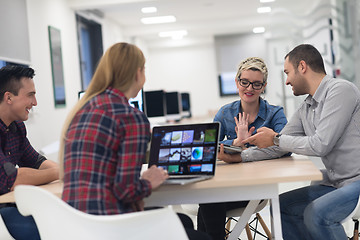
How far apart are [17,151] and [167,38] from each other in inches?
479

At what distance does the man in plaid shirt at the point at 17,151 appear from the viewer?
6.95 feet

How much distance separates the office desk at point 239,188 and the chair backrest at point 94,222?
290 mm

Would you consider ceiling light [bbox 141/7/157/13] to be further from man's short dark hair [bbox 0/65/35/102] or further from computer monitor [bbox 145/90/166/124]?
man's short dark hair [bbox 0/65/35/102]

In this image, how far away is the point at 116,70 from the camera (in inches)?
66.9

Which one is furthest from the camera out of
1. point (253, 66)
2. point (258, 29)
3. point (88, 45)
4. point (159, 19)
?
point (258, 29)

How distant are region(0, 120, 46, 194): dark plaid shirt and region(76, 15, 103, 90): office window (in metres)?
6.51

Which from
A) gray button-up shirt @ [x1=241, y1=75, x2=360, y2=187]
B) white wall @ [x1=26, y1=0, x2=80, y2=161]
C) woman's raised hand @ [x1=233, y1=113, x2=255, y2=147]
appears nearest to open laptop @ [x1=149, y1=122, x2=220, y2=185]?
gray button-up shirt @ [x1=241, y1=75, x2=360, y2=187]

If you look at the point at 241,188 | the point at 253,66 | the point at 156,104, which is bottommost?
the point at 241,188

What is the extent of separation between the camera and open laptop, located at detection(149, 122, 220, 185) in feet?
6.45

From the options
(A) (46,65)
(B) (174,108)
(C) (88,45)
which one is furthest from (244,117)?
(C) (88,45)

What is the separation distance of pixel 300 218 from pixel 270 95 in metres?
3.79

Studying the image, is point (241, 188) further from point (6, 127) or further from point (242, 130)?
point (6, 127)

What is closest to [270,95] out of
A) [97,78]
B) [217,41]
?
[97,78]

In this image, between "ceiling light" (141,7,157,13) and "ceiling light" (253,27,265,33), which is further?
"ceiling light" (253,27,265,33)
